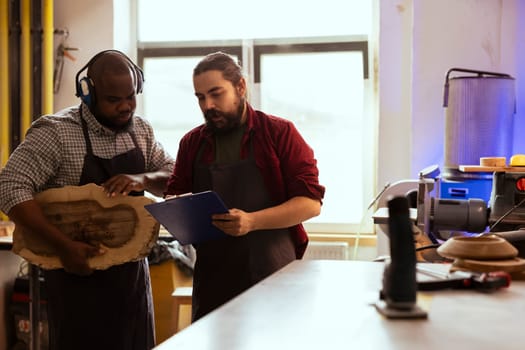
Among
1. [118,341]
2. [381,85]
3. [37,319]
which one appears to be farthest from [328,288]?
[381,85]

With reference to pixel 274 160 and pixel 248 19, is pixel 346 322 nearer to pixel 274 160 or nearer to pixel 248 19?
pixel 274 160

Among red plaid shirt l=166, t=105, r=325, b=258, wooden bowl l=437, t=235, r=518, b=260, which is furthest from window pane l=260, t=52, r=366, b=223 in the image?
wooden bowl l=437, t=235, r=518, b=260

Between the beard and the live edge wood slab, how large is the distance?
39 centimetres

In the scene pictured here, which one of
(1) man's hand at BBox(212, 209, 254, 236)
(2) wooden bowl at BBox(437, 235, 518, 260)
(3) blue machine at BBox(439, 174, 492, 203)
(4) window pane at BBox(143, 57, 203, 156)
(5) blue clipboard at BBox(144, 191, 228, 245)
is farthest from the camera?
(4) window pane at BBox(143, 57, 203, 156)

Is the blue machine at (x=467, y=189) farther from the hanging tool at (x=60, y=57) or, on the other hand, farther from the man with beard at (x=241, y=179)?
the hanging tool at (x=60, y=57)

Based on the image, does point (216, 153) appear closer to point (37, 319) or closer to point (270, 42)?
point (37, 319)

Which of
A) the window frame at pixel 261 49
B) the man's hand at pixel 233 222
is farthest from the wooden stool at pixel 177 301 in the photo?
the man's hand at pixel 233 222

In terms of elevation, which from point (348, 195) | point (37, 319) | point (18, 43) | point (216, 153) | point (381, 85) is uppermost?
point (18, 43)

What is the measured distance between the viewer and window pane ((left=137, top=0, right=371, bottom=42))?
4.50 m

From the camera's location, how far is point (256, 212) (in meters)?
2.23

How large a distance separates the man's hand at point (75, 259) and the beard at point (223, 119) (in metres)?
0.62

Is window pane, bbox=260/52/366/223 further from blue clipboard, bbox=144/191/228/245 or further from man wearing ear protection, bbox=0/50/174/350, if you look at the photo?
blue clipboard, bbox=144/191/228/245

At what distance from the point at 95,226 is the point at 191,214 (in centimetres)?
55

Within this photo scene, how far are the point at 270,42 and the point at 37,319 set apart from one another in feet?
7.90
